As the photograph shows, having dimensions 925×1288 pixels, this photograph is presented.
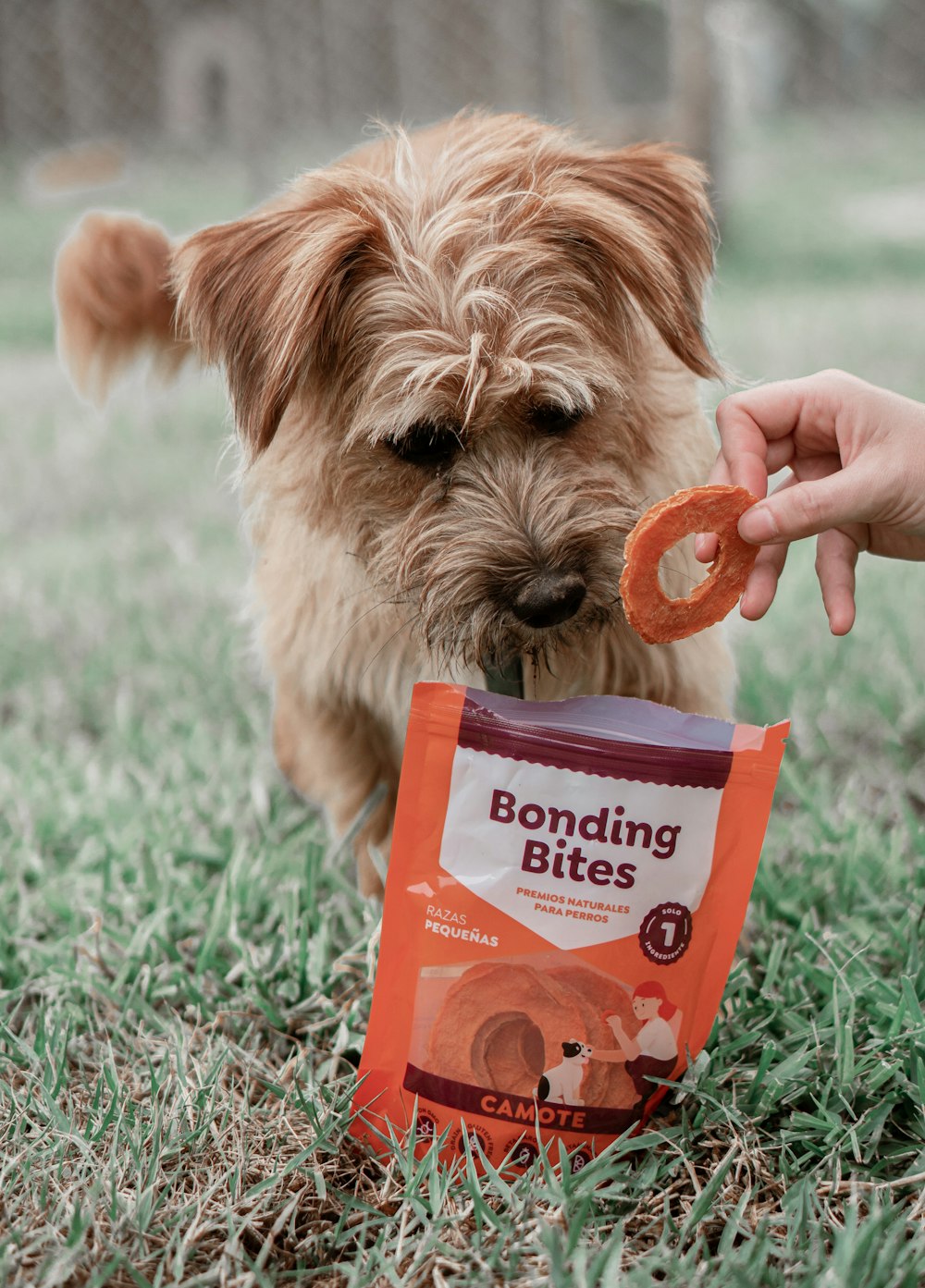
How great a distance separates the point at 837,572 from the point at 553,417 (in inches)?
20.0

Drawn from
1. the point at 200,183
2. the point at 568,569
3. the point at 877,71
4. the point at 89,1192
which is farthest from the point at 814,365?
A: the point at 877,71

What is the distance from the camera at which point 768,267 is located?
10.0 metres

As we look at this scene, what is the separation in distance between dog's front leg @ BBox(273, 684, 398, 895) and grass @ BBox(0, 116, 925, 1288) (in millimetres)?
103

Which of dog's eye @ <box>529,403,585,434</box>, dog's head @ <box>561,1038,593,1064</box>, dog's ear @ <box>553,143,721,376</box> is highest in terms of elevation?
dog's ear @ <box>553,143,721,376</box>

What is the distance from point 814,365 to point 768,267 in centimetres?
471

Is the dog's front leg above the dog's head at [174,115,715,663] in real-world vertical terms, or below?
below

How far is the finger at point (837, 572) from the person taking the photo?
5.89 feet

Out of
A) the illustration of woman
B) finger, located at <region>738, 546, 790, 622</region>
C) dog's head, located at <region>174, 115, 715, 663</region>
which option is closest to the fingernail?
finger, located at <region>738, 546, 790, 622</region>

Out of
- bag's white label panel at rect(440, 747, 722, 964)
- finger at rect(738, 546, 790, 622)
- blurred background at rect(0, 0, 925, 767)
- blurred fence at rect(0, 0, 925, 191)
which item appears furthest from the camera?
blurred fence at rect(0, 0, 925, 191)

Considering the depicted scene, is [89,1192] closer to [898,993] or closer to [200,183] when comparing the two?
[898,993]

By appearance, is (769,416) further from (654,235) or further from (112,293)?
(112,293)

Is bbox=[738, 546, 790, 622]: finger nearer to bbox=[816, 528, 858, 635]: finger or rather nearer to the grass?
bbox=[816, 528, 858, 635]: finger

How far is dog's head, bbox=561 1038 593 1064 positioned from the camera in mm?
1596

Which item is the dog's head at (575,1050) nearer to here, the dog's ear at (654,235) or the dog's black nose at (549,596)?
the dog's black nose at (549,596)
